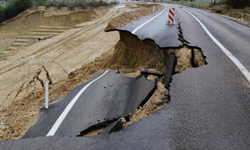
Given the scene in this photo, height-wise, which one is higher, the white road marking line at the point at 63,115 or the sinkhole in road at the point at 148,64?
the sinkhole in road at the point at 148,64

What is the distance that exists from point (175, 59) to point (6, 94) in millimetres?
10317

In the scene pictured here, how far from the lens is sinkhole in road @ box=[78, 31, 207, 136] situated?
439cm

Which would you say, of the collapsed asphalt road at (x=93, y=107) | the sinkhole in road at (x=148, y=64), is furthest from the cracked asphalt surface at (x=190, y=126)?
the collapsed asphalt road at (x=93, y=107)

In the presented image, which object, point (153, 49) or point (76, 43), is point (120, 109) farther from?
point (76, 43)

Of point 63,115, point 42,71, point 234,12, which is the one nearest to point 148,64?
point 63,115

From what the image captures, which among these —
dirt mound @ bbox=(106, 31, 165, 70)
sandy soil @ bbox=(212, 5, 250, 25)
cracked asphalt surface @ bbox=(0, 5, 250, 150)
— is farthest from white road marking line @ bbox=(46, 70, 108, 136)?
sandy soil @ bbox=(212, 5, 250, 25)

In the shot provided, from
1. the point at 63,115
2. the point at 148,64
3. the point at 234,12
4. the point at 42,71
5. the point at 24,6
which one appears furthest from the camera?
the point at 24,6

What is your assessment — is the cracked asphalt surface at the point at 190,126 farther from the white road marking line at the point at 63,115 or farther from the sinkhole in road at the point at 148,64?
the white road marking line at the point at 63,115

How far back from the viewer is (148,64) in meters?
8.38

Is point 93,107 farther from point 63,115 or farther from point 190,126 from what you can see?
point 190,126

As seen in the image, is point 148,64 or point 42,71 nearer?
point 148,64

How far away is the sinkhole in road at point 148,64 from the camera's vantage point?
173 inches

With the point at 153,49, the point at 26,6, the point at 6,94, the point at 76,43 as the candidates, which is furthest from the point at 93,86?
the point at 26,6

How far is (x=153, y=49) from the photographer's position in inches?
341
